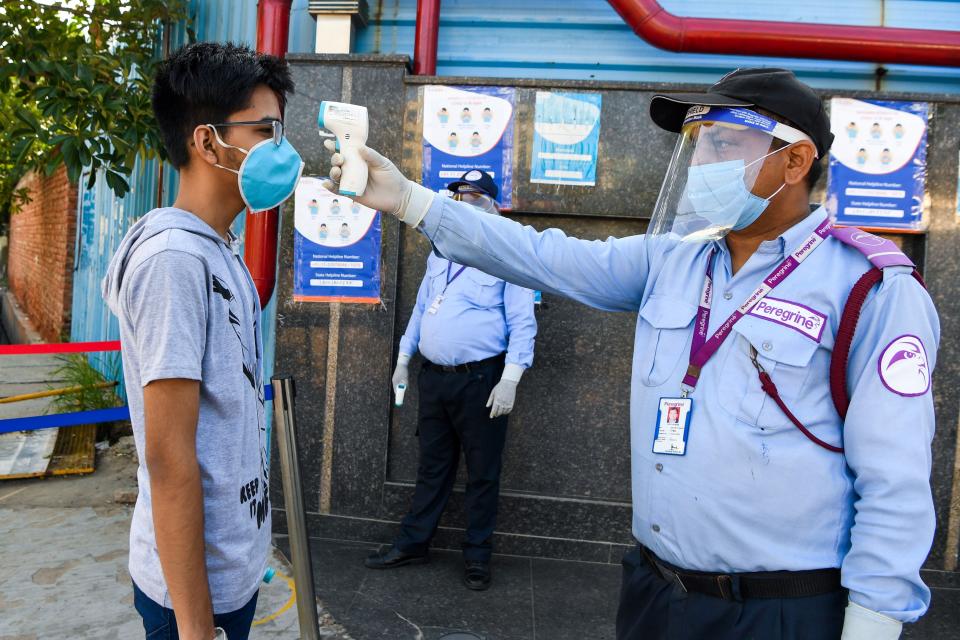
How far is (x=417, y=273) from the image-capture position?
4289 mm

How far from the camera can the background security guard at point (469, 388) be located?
3.82 m

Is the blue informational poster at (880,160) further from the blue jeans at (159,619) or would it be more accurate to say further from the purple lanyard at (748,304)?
the blue jeans at (159,619)

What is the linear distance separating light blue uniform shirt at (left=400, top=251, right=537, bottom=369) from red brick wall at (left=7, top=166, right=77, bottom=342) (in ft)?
22.7

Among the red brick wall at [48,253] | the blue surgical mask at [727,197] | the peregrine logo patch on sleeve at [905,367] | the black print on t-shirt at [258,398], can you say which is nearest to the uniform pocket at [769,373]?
the peregrine logo patch on sleeve at [905,367]

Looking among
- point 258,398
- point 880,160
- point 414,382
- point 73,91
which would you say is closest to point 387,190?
point 258,398

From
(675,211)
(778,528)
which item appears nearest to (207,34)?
(675,211)

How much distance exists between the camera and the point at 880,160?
12.9ft

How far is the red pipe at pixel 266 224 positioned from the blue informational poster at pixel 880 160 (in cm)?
329

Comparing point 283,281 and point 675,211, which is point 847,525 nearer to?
point 675,211

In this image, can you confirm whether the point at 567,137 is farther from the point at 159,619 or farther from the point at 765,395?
the point at 159,619

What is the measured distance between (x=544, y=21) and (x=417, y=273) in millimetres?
1789

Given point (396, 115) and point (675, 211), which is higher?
point (396, 115)

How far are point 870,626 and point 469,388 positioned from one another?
103 inches

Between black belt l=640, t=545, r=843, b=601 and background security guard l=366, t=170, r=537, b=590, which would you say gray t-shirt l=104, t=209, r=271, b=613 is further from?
background security guard l=366, t=170, r=537, b=590
